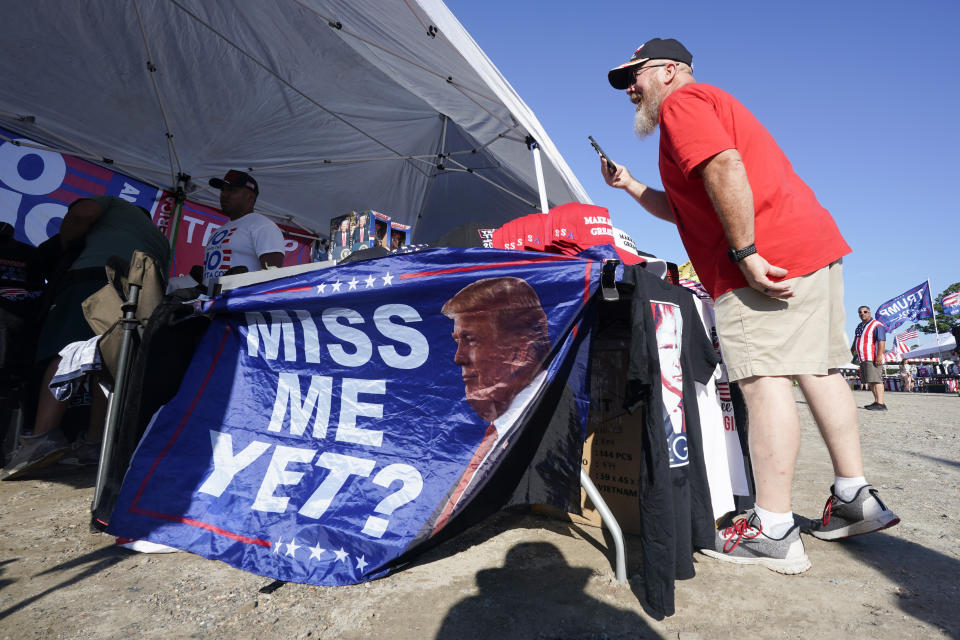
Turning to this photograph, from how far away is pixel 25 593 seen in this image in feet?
4.06

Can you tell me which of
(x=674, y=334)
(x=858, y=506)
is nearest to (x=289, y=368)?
(x=674, y=334)

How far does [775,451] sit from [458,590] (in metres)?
1.04

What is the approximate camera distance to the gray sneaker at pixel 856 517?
4.77ft

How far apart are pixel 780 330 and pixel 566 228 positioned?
1193 millimetres

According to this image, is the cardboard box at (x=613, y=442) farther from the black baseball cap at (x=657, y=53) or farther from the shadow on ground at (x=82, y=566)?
the shadow on ground at (x=82, y=566)

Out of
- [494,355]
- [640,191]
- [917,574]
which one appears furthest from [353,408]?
[917,574]

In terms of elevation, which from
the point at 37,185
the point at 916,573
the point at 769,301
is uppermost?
the point at 37,185

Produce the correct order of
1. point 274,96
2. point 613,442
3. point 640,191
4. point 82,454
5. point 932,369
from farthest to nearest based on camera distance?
point 932,369
point 274,96
point 82,454
point 640,191
point 613,442

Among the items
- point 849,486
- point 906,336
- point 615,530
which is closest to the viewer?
point 615,530

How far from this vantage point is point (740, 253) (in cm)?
140

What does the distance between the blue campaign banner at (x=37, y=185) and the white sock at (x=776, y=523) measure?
540 centimetres

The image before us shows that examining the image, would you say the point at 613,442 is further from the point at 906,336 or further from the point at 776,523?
the point at 906,336

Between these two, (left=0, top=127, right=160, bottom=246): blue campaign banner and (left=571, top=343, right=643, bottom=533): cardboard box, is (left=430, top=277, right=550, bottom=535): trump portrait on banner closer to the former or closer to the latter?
(left=571, top=343, right=643, bottom=533): cardboard box

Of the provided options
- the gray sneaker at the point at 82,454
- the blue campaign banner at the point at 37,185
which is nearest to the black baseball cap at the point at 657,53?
the gray sneaker at the point at 82,454
